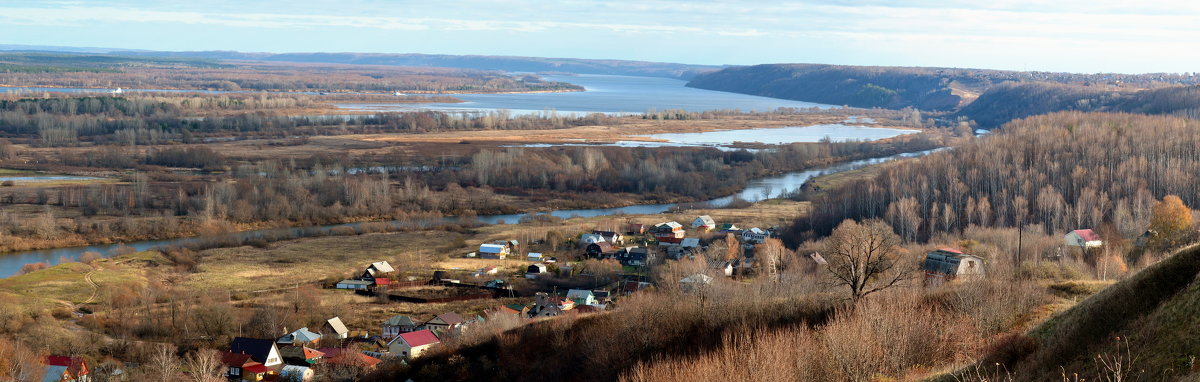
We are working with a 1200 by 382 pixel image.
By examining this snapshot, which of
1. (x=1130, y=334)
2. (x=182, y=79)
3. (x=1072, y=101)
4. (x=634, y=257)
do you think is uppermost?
(x=1072, y=101)

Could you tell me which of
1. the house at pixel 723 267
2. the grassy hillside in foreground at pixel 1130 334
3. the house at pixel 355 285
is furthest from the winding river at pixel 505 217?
the grassy hillside in foreground at pixel 1130 334

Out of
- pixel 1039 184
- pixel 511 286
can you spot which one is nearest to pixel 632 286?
pixel 511 286

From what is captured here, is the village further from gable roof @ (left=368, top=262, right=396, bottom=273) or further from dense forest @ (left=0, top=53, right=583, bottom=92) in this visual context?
dense forest @ (left=0, top=53, right=583, bottom=92)

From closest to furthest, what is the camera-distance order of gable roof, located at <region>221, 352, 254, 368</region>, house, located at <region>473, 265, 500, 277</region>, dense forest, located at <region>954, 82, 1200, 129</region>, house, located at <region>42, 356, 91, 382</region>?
1. house, located at <region>42, 356, 91, 382</region>
2. gable roof, located at <region>221, 352, 254, 368</region>
3. house, located at <region>473, 265, 500, 277</region>
4. dense forest, located at <region>954, 82, 1200, 129</region>

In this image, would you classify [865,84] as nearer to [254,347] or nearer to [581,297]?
[581,297]

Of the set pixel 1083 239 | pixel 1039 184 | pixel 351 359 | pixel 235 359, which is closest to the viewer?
pixel 351 359

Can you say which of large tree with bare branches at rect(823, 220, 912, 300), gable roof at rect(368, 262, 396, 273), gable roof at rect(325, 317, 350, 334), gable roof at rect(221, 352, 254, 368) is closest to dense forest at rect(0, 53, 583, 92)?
gable roof at rect(368, 262, 396, 273)

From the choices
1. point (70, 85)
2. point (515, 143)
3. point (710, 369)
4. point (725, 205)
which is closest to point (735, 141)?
point (515, 143)
